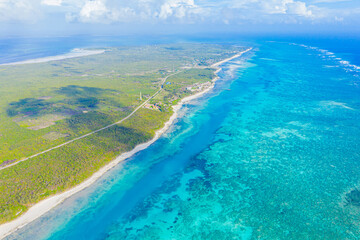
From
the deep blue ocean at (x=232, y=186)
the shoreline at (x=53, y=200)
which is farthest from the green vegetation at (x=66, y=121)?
the deep blue ocean at (x=232, y=186)

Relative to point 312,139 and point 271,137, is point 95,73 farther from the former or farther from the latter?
point 312,139

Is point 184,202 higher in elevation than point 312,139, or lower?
lower

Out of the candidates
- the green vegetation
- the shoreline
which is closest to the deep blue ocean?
the shoreline

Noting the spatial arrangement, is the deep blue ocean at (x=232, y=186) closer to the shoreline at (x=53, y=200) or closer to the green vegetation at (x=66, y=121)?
the shoreline at (x=53, y=200)

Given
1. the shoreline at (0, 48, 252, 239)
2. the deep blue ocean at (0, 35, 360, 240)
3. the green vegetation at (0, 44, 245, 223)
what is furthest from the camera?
the green vegetation at (0, 44, 245, 223)

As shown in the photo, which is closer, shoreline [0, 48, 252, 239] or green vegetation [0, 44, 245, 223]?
shoreline [0, 48, 252, 239]

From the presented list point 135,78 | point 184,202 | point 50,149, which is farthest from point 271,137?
point 135,78

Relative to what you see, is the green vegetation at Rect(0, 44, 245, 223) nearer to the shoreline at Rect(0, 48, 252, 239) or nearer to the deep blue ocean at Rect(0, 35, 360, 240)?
the shoreline at Rect(0, 48, 252, 239)

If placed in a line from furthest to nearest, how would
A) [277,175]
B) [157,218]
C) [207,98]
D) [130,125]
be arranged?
1. [207,98]
2. [130,125]
3. [277,175]
4. [157,218]
